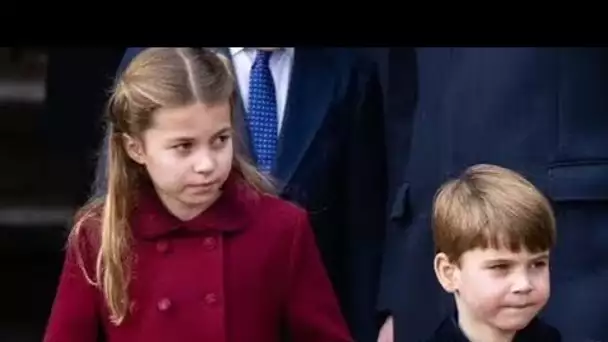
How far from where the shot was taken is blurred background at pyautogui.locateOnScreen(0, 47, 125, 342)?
2.22m

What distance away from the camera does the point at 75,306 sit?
215cm

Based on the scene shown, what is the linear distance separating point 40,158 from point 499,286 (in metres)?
0.75

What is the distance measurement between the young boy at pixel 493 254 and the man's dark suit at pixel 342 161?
12 centimetres

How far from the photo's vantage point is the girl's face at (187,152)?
2129 millimetres

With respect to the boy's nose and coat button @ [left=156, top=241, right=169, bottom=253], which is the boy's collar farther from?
coat button @ [left=156, top=241, right=169, bottom=253]

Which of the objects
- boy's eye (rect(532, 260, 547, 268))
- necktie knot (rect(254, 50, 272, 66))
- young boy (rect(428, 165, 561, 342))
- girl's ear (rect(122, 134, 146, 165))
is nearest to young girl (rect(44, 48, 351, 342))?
girl's ear (rect(122, 134, 146, 165))

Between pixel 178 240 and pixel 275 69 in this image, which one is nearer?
pixel 178 240

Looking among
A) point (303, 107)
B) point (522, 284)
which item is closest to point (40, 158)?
point (303, 107)

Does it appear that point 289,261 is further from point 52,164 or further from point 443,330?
point 52,164

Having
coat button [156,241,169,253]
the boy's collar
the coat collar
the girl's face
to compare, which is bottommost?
the boy's collar

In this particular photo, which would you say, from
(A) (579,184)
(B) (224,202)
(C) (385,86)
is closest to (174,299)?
(B) (224,202)

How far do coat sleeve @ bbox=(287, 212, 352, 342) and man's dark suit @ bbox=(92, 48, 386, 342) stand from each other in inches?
1.0

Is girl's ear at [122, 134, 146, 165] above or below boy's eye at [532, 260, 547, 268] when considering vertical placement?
above

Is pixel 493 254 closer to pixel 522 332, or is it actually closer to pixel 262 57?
pixel 522 332
